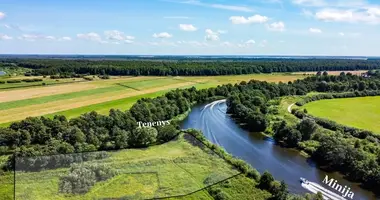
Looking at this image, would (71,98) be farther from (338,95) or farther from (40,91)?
(338,95)

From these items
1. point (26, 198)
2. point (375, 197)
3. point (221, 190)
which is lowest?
point (375, 197)

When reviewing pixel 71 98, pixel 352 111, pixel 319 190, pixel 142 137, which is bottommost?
pixel 319 190

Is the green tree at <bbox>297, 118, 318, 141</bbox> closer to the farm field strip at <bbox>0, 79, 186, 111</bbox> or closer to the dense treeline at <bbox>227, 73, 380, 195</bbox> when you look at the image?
the dense treeline at <bbox>227, 73, 380, 195</bbox>

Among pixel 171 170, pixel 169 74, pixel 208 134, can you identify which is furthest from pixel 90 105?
pixel 169 74

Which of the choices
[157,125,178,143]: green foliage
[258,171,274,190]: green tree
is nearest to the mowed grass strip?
[157,125,178,143]: green foliage

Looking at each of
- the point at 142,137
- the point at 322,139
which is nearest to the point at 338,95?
the point at 322,139

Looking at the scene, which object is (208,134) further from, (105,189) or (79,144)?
(105,189)
